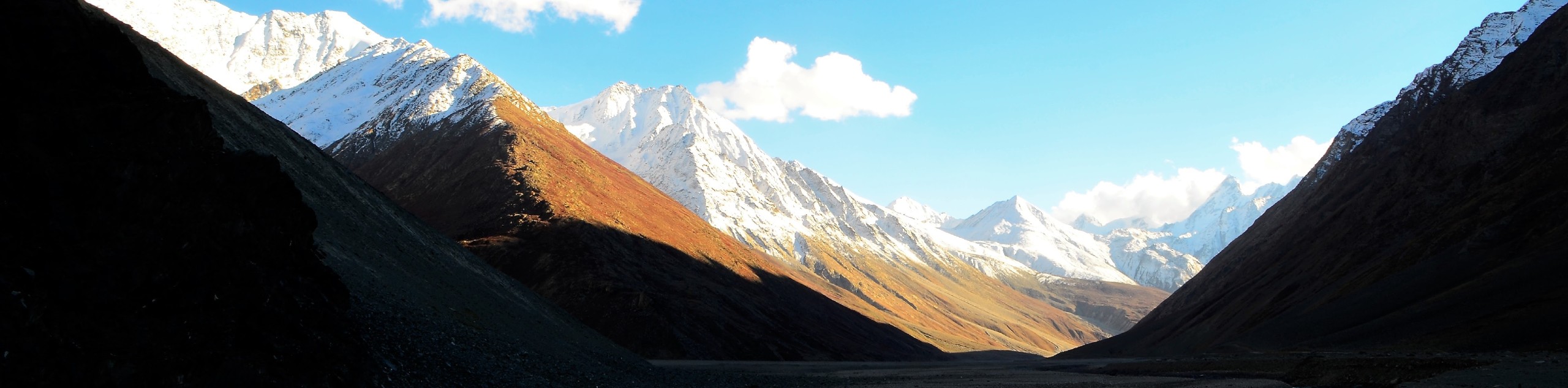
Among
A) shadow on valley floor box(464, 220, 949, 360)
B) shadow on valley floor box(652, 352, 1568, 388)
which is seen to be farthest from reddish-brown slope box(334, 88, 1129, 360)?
shadow on valley floor box(652, 352, 1568, 388)

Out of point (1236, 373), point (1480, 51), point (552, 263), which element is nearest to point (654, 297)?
point (552, 263)

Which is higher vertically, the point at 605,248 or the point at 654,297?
the point at 605,248

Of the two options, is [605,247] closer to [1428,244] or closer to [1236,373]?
[1236,373]

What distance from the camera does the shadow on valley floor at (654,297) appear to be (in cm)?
9112

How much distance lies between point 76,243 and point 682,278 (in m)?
102

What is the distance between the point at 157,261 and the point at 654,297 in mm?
79842

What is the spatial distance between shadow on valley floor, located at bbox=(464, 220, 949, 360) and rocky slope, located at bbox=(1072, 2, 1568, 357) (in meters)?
53.4

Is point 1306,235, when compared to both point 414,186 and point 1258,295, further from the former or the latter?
point 414,186

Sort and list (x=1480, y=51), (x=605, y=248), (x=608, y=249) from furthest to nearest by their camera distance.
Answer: (x=1480, y=51), (x=608, y=249), (x=605, y=248)

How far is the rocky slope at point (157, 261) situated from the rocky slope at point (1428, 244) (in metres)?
61.0

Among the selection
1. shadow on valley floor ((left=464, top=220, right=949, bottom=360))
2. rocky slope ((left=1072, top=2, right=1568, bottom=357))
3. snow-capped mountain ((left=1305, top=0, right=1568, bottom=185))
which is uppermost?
snow-capped mountain ((left=1305, top=0, right=1568, bottom=185))

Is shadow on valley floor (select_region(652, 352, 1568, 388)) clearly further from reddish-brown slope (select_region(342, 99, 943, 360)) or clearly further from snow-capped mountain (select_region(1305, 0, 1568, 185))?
snow-capped mountain (select_region(1305, 0, 1568, 185))

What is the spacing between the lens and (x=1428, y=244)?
87.2 meters

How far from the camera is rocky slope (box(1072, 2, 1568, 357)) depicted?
63312 mm
